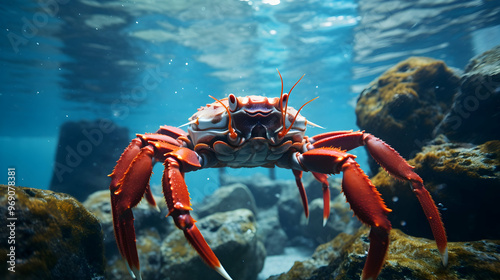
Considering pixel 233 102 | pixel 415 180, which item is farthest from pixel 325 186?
pixel 233 102

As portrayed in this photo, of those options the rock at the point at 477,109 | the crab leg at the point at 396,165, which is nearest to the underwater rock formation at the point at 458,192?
the rock at the point at 477,109

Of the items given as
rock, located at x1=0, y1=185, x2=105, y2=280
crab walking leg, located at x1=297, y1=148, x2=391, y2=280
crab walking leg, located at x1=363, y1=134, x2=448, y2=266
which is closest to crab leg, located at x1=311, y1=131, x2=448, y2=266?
crab walking leg, located at x1=363, y1=134, x2=448, y2=266

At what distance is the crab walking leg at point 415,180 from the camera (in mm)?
2553

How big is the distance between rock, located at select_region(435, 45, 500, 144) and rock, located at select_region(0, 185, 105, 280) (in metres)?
6.87

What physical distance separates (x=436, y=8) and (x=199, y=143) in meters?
16.6

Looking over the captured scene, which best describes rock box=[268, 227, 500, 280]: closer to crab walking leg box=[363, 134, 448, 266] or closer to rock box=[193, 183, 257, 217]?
crab walking leg box=[363, 134, 448, 266]

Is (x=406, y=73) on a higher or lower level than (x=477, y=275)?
higher

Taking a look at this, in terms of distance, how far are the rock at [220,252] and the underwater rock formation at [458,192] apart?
3.31m

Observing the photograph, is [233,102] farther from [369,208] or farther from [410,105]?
[410,105]

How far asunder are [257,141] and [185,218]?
1285 millimetres

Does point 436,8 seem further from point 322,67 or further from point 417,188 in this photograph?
point 417,188

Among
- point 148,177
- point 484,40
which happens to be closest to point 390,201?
point 148,177

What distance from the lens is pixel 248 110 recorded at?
298cm

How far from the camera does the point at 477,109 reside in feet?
15.8
